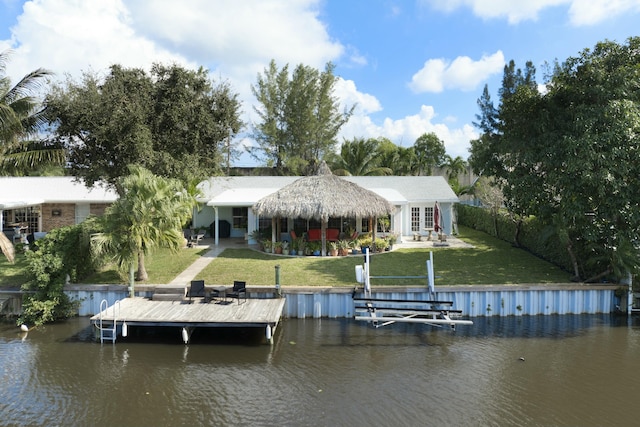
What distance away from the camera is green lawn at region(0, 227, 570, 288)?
51.5ft

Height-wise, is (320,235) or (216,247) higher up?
(320,235)

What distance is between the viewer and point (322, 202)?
19234 millimetres

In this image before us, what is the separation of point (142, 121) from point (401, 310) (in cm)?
1269

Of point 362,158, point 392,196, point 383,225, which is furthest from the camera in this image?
point 362,158

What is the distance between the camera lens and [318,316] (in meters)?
14.3

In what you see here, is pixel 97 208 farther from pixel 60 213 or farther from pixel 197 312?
pixel 197 312

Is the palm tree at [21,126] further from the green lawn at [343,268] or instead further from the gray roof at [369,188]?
the gray roof at [369,188]

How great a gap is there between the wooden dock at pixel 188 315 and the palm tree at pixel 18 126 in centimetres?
592

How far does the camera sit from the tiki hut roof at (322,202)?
19.1m

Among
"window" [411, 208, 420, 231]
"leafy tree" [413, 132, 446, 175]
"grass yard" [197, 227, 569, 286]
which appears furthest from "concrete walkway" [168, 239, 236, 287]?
"leafy tree" [413, 132, 446, 175]

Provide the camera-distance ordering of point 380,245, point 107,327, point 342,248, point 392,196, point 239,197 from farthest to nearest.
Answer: point 392,196
point 239,197
point 380,245
point 342,248
point 107,327

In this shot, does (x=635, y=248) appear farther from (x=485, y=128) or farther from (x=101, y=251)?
(x=485, y=128)

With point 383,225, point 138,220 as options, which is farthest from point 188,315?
point 383,225

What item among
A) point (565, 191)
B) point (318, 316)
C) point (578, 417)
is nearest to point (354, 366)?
point (318, 316)
